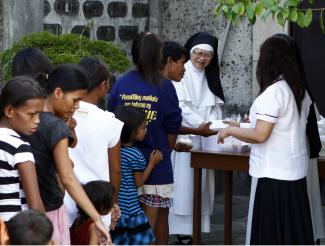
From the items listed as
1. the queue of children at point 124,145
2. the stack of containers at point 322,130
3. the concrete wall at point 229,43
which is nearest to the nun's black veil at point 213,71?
the queue of children at point 124,145

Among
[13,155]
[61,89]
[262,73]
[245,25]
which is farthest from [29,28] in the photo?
[13,155]

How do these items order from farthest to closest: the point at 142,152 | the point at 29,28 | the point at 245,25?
1. the point at 245,25
2. the point at 29,28
3. the point at 142,152

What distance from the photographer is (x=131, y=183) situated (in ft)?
20.7

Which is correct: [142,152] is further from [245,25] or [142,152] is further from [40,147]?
[245,25]

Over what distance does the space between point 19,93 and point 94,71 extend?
1.25 meters

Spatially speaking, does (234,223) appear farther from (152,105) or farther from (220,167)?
(152,105)

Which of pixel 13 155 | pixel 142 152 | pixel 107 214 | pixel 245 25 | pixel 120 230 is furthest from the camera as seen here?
pixel 245 25

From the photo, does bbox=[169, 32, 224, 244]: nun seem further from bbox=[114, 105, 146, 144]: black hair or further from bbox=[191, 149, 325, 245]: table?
bbox=[114, 105, 146, 144]: black hair

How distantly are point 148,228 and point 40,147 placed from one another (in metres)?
1.54

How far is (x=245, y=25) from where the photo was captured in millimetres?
9805

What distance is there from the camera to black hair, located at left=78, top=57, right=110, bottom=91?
5980 millimetres

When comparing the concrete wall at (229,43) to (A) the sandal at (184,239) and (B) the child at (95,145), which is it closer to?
(A) the sandal at (184,239)

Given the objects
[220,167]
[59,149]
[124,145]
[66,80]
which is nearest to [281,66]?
[124,145]

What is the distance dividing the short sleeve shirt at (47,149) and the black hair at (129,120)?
1.29m
